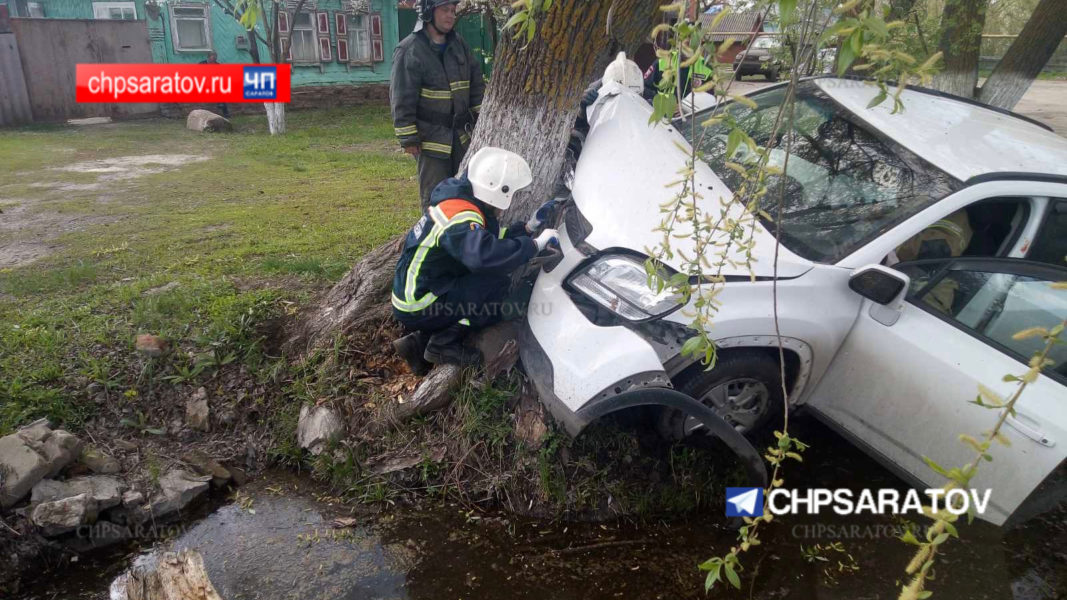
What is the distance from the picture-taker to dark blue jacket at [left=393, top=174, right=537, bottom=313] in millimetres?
3174

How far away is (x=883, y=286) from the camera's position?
2.88 m

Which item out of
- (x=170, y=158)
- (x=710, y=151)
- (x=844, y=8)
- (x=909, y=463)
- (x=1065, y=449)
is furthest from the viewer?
(x=170, y=158)

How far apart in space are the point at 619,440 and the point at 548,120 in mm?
1826

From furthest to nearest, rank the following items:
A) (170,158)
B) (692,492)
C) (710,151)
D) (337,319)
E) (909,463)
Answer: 1. (170,158)
2. (337,319)
3. (710,151)
4. (692,492)
5. (909,463)

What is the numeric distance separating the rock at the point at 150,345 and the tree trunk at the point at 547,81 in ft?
6.70

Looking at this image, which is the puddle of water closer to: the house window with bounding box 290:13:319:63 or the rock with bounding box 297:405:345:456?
the rock with bounding box 297:405:345:456

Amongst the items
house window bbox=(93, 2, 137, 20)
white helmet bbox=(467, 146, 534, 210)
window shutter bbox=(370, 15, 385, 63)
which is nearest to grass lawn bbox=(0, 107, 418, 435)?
white helmet bbox=(467, 146, 534, 210)

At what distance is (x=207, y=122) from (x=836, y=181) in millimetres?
11889

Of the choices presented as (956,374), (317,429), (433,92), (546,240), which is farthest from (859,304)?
(433,92)

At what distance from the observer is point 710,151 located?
3.71m

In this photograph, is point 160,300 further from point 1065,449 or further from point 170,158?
point 170,158

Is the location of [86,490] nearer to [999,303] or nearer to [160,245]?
[160,245]

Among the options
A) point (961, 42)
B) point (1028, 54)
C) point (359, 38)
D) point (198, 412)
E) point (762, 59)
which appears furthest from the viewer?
point (359, 38)

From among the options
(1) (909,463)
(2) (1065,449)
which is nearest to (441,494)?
(1) (909,463)
